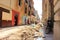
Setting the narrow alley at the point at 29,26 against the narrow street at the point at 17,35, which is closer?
the narrow alley at the point at 29,26

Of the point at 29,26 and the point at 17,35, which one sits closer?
the point at 17,35

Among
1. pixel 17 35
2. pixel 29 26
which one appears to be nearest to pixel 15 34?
pixel 17 35

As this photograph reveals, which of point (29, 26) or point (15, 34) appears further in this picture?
point (29, 26)

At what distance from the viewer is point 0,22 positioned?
8172mm

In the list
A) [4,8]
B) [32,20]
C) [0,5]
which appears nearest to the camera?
[0,5]

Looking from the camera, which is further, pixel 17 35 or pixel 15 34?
pixel 15 34

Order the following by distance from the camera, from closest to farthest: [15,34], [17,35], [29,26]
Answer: [17,35], [15,34], [29,26]

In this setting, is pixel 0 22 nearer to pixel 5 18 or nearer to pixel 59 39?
pixel 5 18

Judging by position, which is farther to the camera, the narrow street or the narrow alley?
the narrow street

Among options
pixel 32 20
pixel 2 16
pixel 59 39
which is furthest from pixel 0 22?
pixel 32 20

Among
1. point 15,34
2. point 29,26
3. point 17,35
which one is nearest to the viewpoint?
point 17,35

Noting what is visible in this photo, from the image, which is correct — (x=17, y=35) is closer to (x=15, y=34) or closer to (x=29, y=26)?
(x=15, y=34)

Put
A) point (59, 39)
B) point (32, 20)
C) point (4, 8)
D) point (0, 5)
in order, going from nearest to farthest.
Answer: point (59, 39), point (0, 5), point (4, 8), point (32, 20)

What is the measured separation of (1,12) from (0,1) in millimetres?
638
